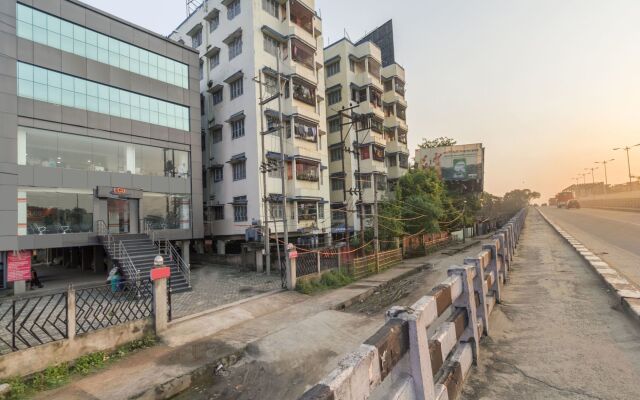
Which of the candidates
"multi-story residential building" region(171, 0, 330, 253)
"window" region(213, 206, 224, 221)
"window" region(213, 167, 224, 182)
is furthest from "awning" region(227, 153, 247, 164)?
"window" region(213, 206, 224, 221)

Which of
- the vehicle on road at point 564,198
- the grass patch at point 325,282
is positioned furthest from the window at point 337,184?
the vehicle on road at point 564,198

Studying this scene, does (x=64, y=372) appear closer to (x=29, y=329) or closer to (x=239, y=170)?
(x=29, y=329)

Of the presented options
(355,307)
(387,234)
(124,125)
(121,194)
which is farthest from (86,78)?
(387,234)

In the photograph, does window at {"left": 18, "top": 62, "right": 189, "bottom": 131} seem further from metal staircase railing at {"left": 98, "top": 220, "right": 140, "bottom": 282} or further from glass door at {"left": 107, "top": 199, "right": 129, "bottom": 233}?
metal staircase railing at {"left": 98, "top": 220, "right": 140, "bottom": 282}

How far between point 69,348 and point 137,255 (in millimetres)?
9670

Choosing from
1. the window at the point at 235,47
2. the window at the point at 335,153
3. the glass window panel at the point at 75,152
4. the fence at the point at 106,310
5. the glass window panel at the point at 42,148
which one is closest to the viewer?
the fence at the point at 106,310

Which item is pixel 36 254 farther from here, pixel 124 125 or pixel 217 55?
pixel 217 55

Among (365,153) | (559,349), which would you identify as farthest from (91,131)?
(365,153)

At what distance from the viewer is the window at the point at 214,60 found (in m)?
28.7

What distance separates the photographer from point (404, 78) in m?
46.1

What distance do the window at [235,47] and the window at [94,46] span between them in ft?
16.9

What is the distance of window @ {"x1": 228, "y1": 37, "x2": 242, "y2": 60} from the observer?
26.4 meters

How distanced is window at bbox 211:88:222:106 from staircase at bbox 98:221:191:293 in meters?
13.9

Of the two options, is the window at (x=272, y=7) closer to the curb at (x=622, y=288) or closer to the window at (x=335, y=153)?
the window at (x=335, y=153)
